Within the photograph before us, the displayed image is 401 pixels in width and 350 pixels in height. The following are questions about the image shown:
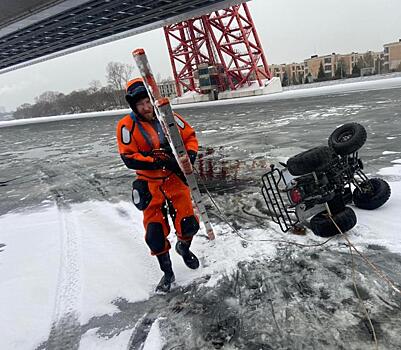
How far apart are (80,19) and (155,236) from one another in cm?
3417

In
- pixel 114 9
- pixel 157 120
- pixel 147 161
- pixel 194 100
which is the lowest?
pixel 194 100

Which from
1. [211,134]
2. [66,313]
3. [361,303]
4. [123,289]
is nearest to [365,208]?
[361,303]

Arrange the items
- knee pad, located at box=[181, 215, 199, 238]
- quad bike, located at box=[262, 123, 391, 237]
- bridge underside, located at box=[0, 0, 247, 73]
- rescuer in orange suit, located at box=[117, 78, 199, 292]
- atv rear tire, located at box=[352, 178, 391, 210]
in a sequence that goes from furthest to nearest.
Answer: bridge underside, located at box=[0, 0, 247, 73]
atv rear tire, located at box=[352, 178, 391, 210]
quad bike, located at box=[262, 123, 391, 237]
knee pad, located at box=[181, 215, 199, 238]
rescuer in orange suit, located at box=[117, 78, 199, 292]

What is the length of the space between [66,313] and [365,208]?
3.70 m

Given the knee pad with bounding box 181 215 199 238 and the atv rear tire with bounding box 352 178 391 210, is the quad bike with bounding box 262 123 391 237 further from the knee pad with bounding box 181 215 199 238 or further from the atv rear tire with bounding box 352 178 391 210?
the knee pad with bounding box 181 215 199 238

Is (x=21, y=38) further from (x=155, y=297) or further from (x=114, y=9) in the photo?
(x=155, y=297)

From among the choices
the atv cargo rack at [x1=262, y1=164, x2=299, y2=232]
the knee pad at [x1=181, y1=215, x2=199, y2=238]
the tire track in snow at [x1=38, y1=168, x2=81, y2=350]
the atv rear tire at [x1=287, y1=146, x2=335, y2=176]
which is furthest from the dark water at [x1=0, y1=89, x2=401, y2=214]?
the knee pad at [x1=181, y1=215, x2=199, y2=238]

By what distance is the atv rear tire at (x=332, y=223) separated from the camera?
3602 millimetres

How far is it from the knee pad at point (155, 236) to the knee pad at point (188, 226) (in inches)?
8.6

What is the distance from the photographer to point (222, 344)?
2.46 m

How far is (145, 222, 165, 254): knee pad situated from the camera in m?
3.16

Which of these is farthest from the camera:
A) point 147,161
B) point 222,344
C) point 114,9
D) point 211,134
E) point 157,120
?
point 114,9


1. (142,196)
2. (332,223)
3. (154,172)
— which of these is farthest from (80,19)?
(332,223)

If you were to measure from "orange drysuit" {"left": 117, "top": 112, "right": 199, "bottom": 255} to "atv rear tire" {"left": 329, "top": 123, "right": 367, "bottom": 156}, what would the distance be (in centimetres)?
176
